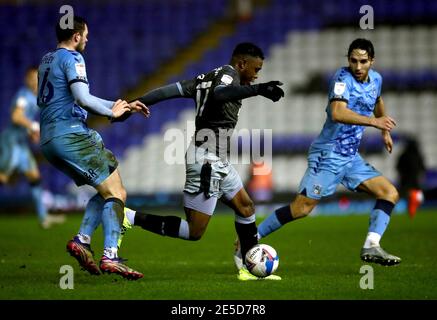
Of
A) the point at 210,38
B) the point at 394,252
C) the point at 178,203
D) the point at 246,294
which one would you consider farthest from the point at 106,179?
the point at 210,38

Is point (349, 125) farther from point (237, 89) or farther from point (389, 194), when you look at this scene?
point (237, 89)

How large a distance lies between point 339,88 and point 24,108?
7285 millimetres

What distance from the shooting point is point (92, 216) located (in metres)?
8.24

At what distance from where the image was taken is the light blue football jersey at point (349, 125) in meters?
9.15

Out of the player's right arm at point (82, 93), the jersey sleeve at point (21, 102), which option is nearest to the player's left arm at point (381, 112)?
the player's right arm at point (82, 93)

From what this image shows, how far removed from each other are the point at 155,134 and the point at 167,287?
44.5 ft

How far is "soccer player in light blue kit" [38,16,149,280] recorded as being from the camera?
7.86m

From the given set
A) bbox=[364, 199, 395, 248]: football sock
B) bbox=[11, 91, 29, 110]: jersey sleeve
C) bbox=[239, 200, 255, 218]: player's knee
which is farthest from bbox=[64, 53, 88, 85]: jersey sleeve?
bbox=[11, 91, 29, 110]: jersey sleeve

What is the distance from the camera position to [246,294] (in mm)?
7262

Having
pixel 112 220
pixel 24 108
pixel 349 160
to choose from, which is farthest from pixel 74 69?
pixel 24 108

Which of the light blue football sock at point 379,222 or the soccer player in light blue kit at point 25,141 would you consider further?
the soccer player in light blue kit at point 25,141

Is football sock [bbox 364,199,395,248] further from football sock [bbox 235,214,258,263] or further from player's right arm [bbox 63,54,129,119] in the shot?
player's right arm [bbox 63,54,129,119]

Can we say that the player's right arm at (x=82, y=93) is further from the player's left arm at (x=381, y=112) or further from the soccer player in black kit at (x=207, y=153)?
the player's left arm at (x=381, y=112)

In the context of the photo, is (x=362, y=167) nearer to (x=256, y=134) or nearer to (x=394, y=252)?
(x=394, y=252)
